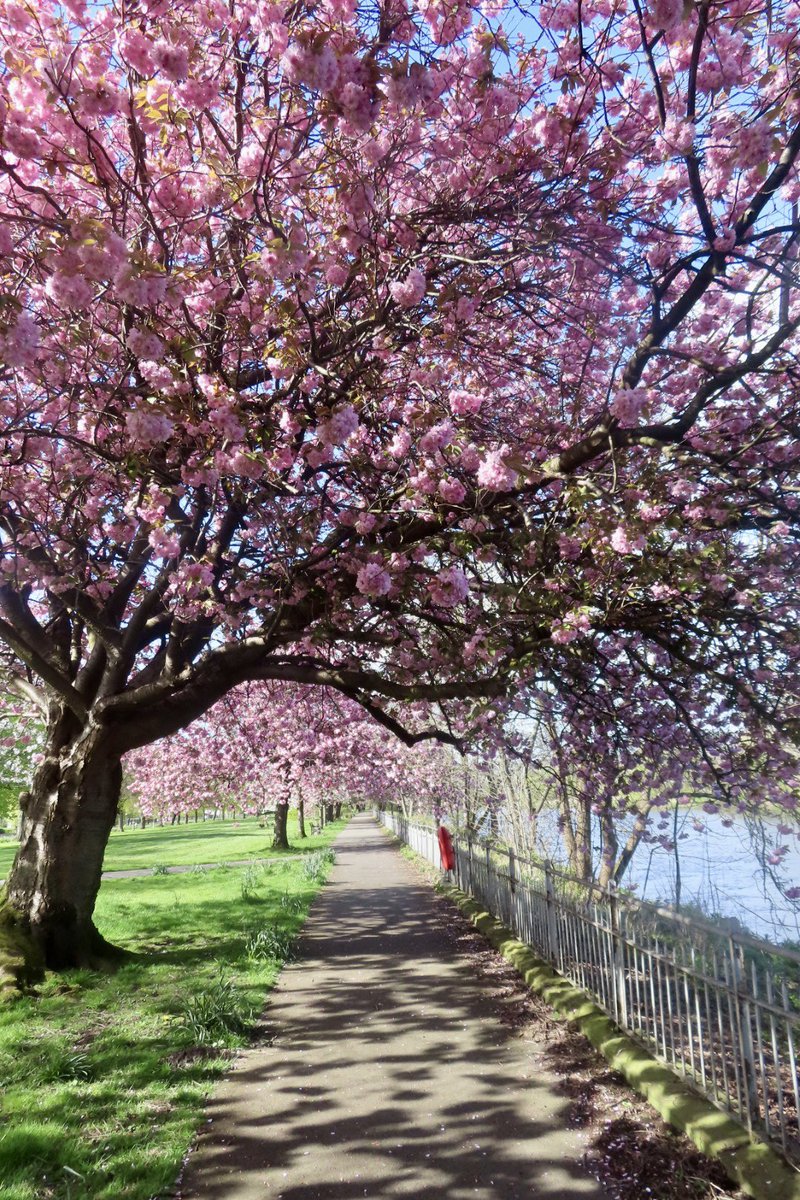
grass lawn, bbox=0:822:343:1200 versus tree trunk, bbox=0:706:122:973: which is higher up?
tree trunk, bbox=0:706:122:973

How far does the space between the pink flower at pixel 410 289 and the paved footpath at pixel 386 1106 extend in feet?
15.4

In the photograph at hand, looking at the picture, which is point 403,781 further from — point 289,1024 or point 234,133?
point 234,133

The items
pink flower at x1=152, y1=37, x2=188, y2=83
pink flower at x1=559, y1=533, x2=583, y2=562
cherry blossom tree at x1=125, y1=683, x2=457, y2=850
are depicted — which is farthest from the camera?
cherry blossom tree at x1=125, y1=683, x2=457, y2=850

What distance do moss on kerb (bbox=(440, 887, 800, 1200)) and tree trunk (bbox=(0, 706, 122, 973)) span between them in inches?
184

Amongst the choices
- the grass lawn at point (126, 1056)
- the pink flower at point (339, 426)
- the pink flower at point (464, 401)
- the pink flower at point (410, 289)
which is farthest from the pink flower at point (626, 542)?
the grass lawn at point (126, 1056)

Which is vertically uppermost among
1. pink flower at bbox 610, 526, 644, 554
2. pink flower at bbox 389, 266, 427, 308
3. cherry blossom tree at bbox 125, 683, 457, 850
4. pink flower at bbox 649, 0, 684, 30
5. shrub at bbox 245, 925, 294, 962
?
pink flower at bbox 649, 0, 684, 30

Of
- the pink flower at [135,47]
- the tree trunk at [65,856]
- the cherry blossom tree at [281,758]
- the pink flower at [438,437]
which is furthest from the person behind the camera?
the cherry blossom tree at [281,758]

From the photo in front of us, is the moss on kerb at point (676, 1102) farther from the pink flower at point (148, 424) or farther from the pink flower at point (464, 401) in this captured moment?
the pink flower at point (148, 424)

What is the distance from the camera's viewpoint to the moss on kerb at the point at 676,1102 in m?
3.19

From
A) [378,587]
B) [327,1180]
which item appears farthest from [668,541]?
[327,1180]

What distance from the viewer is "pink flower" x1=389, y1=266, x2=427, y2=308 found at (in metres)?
4.09

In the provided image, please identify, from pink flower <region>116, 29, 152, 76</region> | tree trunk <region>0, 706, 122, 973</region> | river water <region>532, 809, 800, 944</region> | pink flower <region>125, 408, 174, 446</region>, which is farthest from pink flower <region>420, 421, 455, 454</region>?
river water <region>532, 809, 800, 944</region>

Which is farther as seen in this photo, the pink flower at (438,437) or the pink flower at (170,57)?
the pink flower at (438,437)

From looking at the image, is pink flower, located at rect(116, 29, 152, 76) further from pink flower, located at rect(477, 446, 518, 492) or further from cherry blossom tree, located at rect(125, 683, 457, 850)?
cherry blossom tree, located at rect(125, 683, 457, 850)
